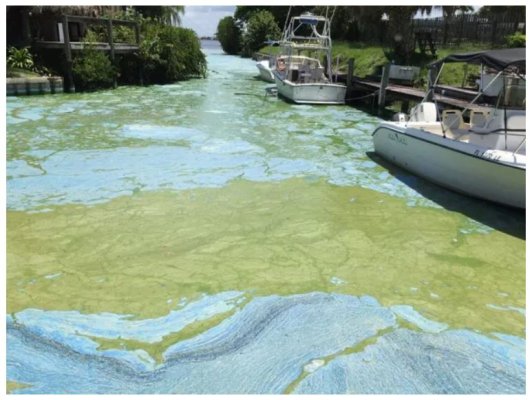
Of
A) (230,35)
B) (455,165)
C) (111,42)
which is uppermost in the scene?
(230,35)

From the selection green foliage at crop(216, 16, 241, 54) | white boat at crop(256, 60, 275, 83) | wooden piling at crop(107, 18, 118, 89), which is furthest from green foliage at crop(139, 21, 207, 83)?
green foliage at crop(216, 16, 241, 54)

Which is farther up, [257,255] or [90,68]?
[90,68]

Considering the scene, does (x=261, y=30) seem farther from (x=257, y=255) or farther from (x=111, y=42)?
(x=257, y=255)

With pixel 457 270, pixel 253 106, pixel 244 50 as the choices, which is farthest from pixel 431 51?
pixel 244 50

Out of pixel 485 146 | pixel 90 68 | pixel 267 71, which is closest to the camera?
→ pixel 485 146

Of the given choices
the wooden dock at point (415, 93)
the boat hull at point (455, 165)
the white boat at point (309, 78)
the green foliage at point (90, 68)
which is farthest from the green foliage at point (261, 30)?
the boat hull at point (455, 165)

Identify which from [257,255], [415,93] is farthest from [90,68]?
[257,255]

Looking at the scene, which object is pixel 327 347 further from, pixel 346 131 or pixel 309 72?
pixel 309 72
